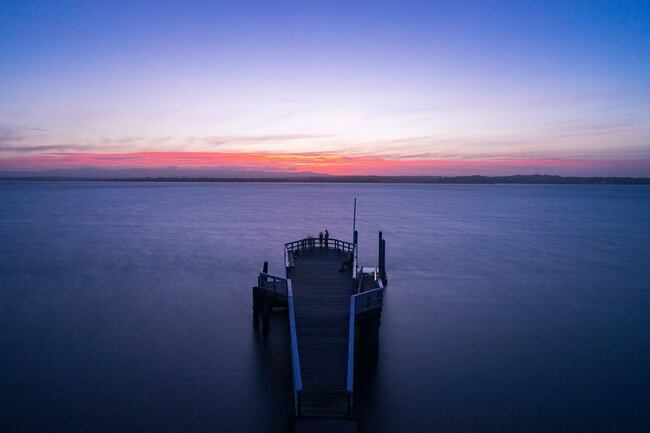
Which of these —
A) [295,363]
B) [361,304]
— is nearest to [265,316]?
[361,304]

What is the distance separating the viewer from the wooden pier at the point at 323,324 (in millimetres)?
12844

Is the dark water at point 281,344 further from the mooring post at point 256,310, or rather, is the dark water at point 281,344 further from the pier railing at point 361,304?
the pier railing at point 361,304

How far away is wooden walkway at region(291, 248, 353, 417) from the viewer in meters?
12.9

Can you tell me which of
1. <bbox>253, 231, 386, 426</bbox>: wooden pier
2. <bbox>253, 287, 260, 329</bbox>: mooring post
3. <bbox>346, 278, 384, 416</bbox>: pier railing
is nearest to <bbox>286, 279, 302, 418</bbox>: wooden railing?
<bbox>253, 231, 386, 426</bbox>: wooden pier

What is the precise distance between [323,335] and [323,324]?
633 millimetres

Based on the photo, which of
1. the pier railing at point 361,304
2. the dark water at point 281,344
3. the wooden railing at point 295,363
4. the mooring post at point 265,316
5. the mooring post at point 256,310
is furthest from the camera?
the mooring post at point 256,310

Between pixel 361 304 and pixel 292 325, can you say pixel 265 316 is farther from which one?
pixel 292 325

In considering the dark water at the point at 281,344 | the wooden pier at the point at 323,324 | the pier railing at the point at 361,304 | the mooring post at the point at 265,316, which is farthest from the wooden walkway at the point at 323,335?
the dark water at the point at 281,344

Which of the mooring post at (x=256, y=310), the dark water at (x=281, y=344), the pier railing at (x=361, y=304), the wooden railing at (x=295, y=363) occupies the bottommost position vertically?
the dark water at (x=281, y=344)

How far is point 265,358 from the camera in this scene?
64.0 ft

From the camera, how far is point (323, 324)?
15867 millimetres

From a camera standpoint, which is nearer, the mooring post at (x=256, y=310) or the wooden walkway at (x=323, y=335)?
the wooden walkway at (x=323, y=335)

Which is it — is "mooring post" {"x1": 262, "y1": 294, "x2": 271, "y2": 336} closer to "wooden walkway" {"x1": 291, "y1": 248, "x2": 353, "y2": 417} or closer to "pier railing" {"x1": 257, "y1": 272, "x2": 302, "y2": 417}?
"pier railing" {"x1": 257, "y1": 272, "x2": 302, "y2": 417}

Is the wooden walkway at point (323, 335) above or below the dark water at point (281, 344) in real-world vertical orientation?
above
